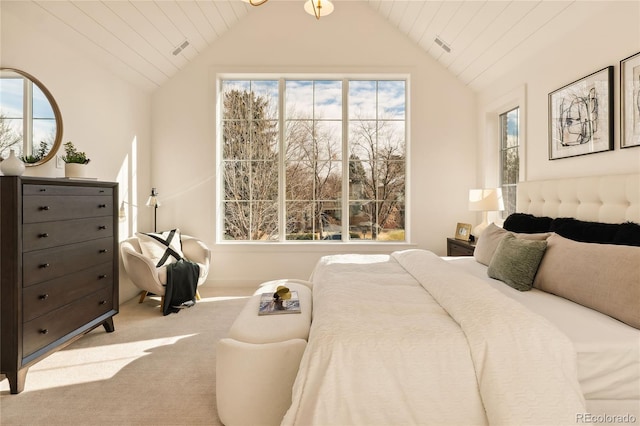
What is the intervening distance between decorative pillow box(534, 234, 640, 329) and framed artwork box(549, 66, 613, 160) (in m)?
0.89

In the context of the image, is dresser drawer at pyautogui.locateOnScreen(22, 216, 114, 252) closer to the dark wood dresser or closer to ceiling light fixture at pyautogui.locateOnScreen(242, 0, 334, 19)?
the dark wood dresser

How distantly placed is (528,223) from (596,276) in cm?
115

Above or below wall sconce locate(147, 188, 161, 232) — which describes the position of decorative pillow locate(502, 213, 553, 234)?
below

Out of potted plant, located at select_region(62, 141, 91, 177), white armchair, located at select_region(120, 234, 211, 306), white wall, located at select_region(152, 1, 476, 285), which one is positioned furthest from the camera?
white wall, located at select_region(152, 1, 476, 285)

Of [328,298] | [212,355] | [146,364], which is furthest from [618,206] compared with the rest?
[146,364]

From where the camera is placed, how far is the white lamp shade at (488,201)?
10.9ft

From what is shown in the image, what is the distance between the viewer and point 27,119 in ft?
8.30

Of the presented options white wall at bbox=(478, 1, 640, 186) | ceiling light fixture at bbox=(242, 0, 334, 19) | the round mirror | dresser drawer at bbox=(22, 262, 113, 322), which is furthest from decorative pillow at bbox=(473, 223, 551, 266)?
the round mirror

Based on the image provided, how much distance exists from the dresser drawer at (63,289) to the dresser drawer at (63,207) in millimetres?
423

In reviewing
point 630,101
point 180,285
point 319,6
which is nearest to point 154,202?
point 180,285

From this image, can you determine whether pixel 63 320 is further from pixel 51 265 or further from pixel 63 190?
pixel 63 190

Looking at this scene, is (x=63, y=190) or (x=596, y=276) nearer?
A: (x=596, y=276)

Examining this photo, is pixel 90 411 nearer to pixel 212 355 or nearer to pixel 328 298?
pixel 212 355

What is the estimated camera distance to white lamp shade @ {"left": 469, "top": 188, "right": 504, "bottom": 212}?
3.32m
